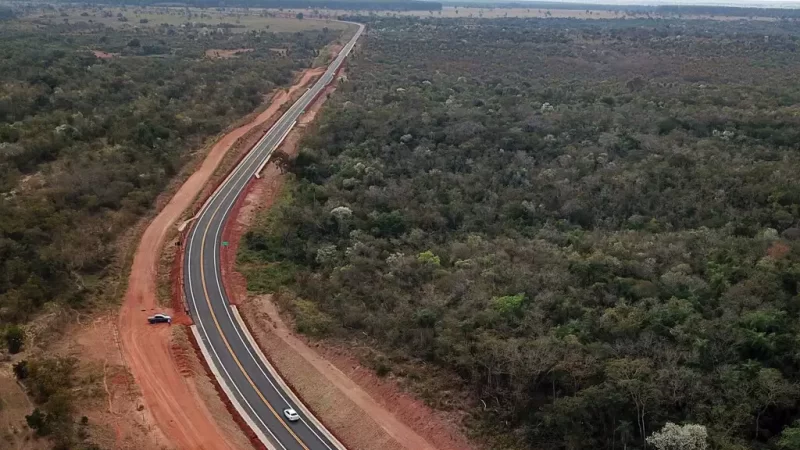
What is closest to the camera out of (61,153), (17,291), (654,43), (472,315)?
(472,315)

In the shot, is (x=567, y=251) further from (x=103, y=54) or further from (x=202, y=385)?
(x=103, y=54)

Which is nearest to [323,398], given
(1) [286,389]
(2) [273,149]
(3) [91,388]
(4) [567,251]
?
(1) [286,389]

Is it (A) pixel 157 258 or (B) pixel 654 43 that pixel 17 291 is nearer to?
(A) pixel 157 258

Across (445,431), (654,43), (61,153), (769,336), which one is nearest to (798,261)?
(769,336)

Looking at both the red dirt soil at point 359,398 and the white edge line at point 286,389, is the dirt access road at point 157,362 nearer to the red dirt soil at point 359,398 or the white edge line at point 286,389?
the white edge line at point 286,389

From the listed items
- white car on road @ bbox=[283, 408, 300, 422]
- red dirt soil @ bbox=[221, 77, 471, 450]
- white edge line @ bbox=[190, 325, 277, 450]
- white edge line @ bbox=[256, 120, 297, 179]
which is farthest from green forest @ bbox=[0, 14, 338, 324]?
white car on road @ bbox=[283, 408, 300, 422]

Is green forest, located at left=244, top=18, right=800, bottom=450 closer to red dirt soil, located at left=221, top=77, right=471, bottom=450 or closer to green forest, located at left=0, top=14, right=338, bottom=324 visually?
red dirt soil, located at left=221, top=77, right=471, bottom=450
